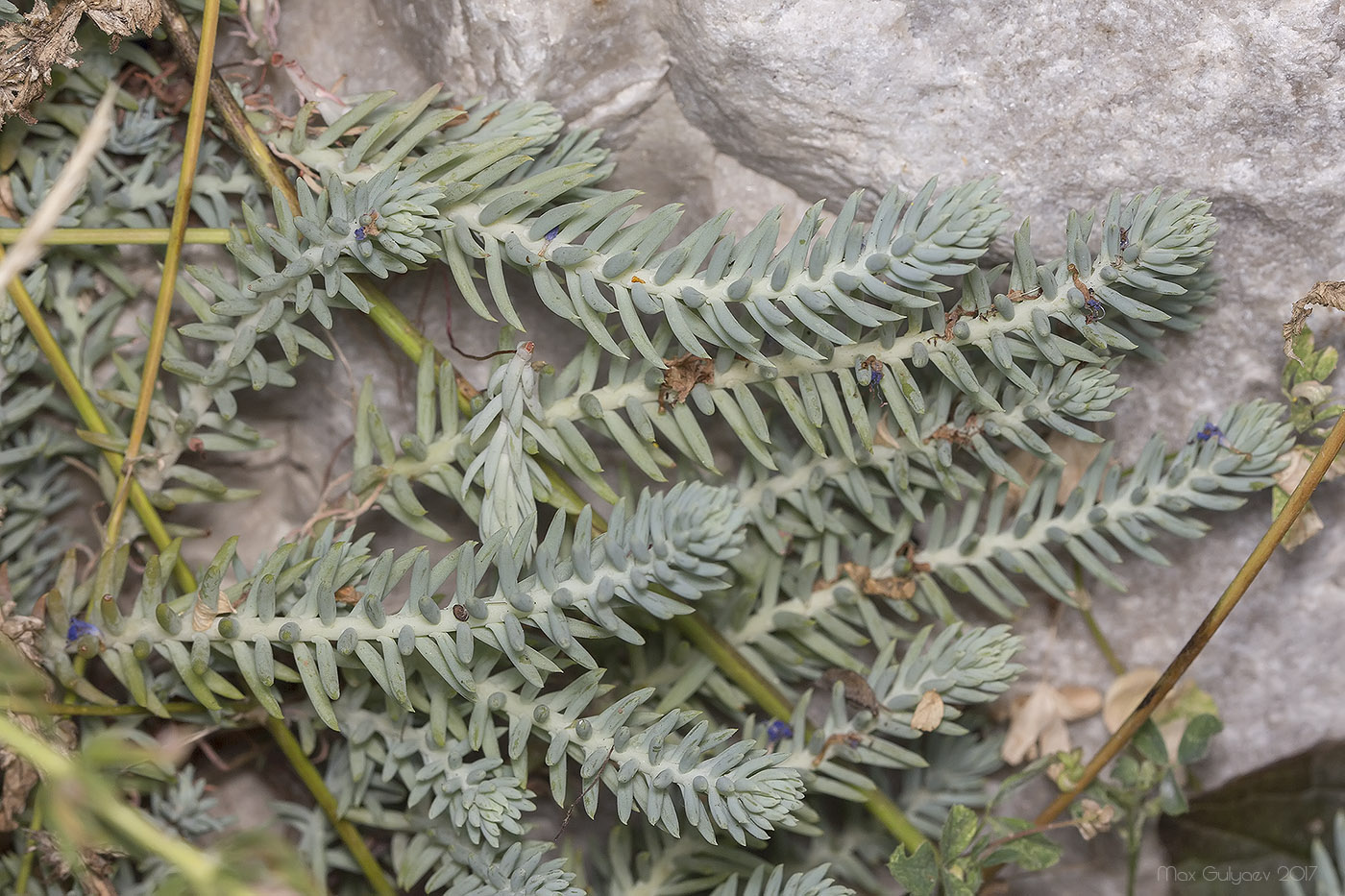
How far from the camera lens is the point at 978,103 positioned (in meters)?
1.43

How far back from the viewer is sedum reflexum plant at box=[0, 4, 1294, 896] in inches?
52.6

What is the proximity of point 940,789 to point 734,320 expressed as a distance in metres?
0.86

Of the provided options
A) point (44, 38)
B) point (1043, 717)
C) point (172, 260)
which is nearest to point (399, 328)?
point (172, 260)

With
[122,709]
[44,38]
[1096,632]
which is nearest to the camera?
[44,38]

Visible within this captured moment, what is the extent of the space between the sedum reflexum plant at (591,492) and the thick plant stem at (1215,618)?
7 cm

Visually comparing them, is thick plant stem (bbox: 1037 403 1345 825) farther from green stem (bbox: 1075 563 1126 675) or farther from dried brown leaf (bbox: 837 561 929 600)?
dried brown leaf (bbox: 837 561 929 600)

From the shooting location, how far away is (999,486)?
1547 millimetres

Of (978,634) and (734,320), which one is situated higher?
(734,320)

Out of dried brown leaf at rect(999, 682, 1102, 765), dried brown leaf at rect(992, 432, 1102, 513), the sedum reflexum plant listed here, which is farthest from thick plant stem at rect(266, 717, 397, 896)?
dried brown leaf at rect(992, 432, 1102, 513)

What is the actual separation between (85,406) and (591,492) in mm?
719

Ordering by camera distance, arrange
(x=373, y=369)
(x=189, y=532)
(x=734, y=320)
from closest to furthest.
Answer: (x=734, y=320)
(x=189, y=532)
(x=373, y=369)

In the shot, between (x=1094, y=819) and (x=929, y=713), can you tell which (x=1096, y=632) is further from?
(x=929, y=713)

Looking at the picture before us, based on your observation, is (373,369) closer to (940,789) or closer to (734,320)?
(734,320)

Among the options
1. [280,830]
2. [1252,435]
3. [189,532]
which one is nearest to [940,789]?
[1252,435]
